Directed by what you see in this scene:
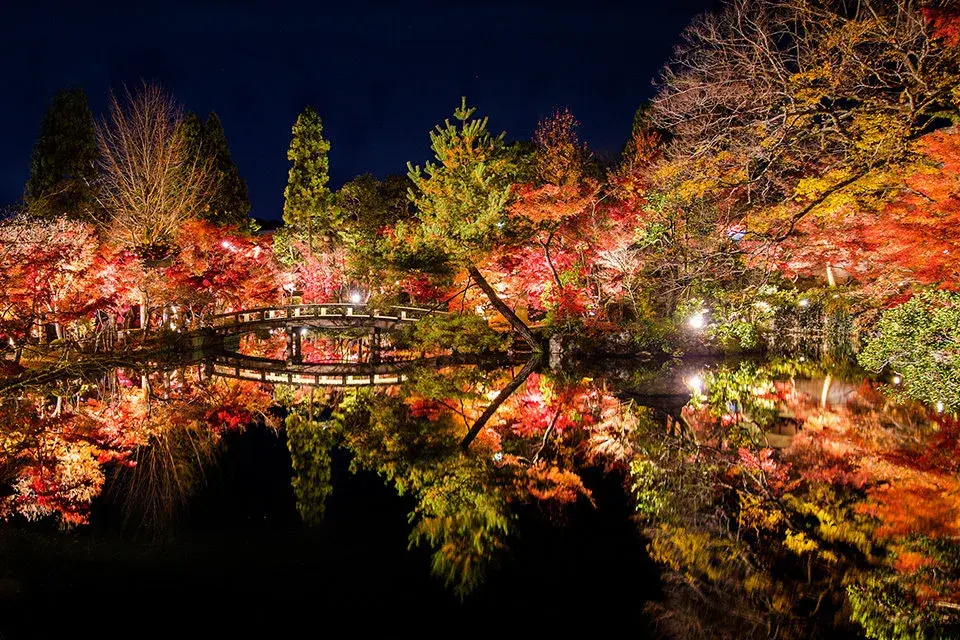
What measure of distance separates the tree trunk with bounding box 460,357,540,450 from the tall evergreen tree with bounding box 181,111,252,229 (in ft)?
70.1

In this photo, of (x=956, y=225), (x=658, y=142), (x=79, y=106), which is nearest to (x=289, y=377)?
(x=956, y=225)

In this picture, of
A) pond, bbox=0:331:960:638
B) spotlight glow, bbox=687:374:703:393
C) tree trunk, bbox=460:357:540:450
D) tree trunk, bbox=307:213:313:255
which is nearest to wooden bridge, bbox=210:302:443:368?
tree trunk, bbox=460:357:540:450

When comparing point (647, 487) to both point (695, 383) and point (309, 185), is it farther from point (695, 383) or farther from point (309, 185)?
point (309, 185)

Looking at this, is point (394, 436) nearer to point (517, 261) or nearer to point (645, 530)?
point (645, 530)

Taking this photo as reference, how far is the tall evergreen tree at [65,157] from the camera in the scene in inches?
1041

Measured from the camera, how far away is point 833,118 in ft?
33.1

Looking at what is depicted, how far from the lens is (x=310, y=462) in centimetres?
998

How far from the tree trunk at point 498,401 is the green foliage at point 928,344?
320 inches

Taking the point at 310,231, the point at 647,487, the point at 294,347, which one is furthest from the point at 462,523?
the point at 310,231

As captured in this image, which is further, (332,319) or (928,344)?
(332,319)

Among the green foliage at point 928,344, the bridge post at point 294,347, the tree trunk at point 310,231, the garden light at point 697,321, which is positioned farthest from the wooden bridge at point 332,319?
the green foliage at point 928,344

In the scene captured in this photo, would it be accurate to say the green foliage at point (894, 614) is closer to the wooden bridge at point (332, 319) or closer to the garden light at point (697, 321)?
the garden light at point (697, 321)

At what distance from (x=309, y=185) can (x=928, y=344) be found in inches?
1078

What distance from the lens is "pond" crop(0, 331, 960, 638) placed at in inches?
205
